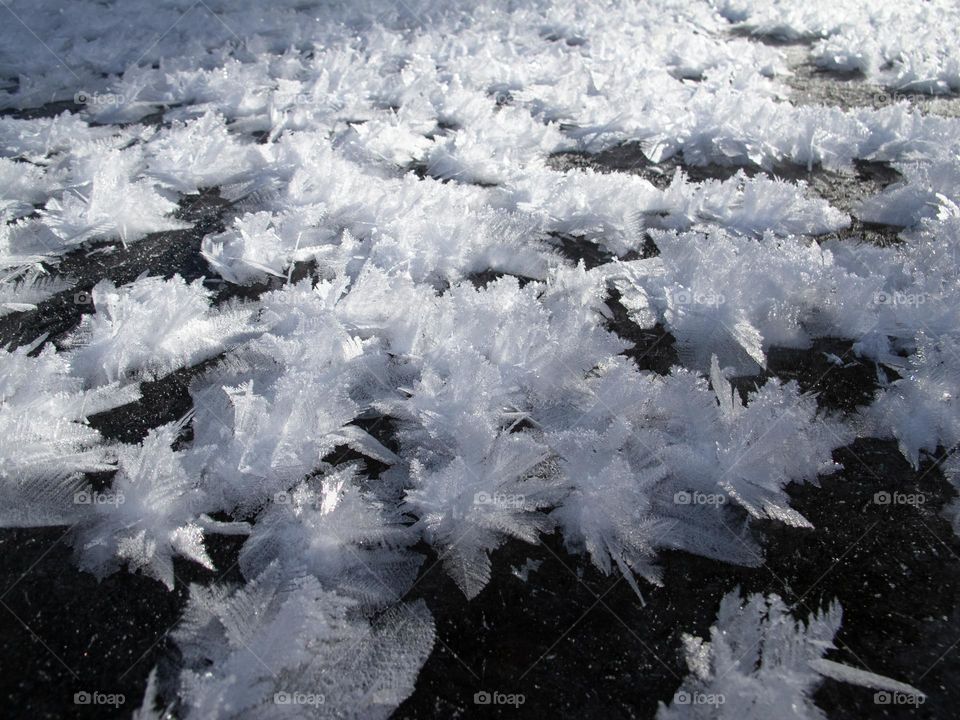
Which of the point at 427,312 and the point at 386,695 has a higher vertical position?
the point at 427,312

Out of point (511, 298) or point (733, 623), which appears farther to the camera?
point (511, 298)

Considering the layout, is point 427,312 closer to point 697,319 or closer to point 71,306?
point 697,319

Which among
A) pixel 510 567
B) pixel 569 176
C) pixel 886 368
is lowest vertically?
pixel 510 567

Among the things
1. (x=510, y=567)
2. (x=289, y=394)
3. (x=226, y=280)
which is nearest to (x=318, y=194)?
(x=226, y=280)

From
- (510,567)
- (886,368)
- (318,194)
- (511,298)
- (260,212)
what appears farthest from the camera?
(318,194)

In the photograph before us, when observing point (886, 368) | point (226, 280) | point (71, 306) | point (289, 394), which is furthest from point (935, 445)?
point (71, 306)

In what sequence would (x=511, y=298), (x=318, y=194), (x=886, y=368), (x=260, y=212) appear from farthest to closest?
(x=318, y=194)
(x=260, y=212)
(x=511, y=298)
(x=886, y=368)

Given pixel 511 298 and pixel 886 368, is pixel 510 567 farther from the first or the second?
pixel 886 368
